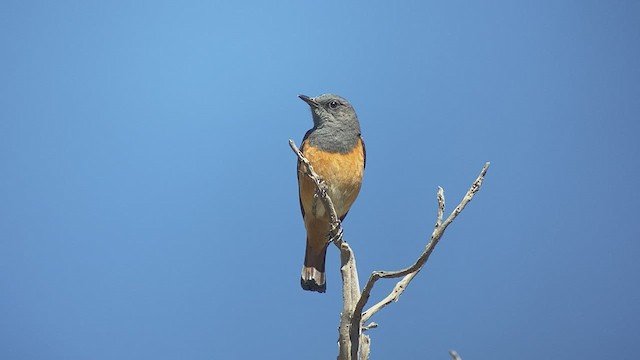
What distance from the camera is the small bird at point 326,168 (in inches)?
177

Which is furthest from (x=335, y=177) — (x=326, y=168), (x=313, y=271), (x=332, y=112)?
(x=313, y=271)

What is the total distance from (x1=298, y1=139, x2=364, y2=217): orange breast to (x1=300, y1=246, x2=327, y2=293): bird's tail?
1.18ft

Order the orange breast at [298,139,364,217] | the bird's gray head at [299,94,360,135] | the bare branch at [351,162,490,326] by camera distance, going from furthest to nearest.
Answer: the bird's gray head at [299,94,360,135]
the orange breast at [298,139,364,217]
the bare branch at [351,162,490,326]

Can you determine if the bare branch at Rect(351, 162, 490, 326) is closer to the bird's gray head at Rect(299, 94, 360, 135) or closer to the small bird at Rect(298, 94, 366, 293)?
the small bird at Rect(298, 94, 366, 293)

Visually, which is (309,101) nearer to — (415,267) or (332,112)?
(332,112)

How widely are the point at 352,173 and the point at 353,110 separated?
2.02ft

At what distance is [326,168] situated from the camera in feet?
14.6

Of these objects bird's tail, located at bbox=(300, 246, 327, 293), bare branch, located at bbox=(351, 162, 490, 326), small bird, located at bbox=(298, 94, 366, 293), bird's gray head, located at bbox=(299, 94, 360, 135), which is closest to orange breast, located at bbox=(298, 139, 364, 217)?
small bird, located at bbox=(298, 94, 366, 293)

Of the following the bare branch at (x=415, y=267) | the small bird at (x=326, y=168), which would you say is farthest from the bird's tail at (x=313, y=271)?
the bare branch at (x=415, y=267)

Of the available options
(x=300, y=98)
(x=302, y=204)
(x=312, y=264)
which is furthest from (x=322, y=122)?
(x=312, y=264)

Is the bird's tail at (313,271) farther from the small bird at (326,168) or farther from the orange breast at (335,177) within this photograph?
the orange breast at (335,177)

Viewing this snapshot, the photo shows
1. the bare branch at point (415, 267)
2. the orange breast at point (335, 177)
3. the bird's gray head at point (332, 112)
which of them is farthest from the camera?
the bird's gray head at point (332, 112)

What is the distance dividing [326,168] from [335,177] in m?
0.09

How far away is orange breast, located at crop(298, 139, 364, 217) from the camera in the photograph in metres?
4.46
